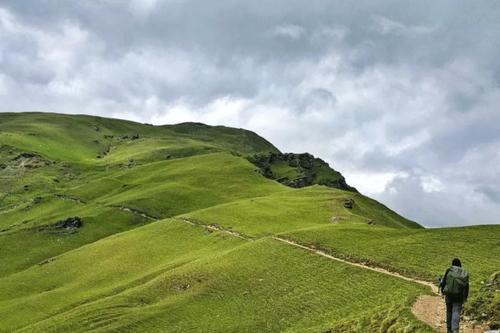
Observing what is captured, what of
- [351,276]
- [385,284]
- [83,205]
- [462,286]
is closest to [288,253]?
[351,276]

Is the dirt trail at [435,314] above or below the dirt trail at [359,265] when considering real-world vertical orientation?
below

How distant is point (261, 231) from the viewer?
291 ft

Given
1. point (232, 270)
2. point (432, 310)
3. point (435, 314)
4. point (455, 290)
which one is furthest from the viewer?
point (232, 270)

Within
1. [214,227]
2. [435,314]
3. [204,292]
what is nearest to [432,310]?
[435,314]

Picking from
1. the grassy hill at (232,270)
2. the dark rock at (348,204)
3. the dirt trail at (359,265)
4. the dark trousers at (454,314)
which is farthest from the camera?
the dark rock at (348,204)

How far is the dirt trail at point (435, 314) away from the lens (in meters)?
32.4

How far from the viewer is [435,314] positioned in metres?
36.3

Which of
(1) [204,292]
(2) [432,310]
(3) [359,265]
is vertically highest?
(3) [359,265]

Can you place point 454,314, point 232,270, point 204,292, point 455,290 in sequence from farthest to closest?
point 232,270, point 204,292, point 454,314, point 455,290

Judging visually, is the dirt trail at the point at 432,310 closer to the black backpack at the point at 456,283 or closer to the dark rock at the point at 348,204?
the black backpack at the point at 456,283

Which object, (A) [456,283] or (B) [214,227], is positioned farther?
(B) [214,227]

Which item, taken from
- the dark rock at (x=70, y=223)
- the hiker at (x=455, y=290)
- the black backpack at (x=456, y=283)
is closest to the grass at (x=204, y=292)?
the hiker at (x=455, y=290)

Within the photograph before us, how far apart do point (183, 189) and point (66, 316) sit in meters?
90.4

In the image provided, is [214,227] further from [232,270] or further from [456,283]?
[456,283]
